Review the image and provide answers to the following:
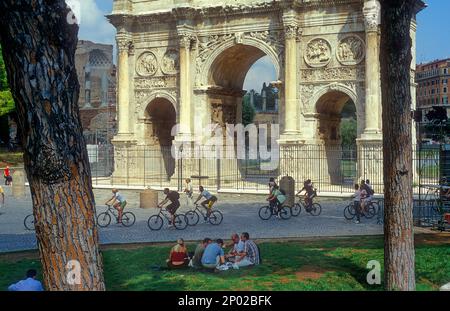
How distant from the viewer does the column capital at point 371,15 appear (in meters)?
24.3

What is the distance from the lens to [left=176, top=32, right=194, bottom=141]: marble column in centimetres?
2853

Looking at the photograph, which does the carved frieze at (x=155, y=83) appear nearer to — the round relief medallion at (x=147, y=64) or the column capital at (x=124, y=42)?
the round relief medallion at (x=147, y=64)

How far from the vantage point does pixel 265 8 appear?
27.0 m

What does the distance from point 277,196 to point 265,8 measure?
36.4ft

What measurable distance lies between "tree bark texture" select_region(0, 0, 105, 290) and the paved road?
9.47m

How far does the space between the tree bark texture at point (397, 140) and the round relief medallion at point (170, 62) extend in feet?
68.7

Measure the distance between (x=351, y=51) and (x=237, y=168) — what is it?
332 inches

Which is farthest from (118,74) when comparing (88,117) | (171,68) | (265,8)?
(88,117)

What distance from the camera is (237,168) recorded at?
101 feet

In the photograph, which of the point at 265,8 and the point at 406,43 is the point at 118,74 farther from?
the point at 406,43

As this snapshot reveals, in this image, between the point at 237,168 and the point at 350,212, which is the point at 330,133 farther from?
the point at 350,212

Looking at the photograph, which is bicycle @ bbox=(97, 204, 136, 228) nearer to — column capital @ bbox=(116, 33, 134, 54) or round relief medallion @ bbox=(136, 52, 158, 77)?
round relief medallion @ bbox=(136, 52, 158, 77)

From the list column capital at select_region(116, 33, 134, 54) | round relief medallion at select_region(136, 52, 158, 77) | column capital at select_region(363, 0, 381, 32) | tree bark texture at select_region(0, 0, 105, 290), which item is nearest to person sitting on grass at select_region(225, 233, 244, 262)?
tree bark texture at select_region(0, 0, 105, 290)

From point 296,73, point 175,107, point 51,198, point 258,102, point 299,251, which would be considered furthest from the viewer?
point 258,102
